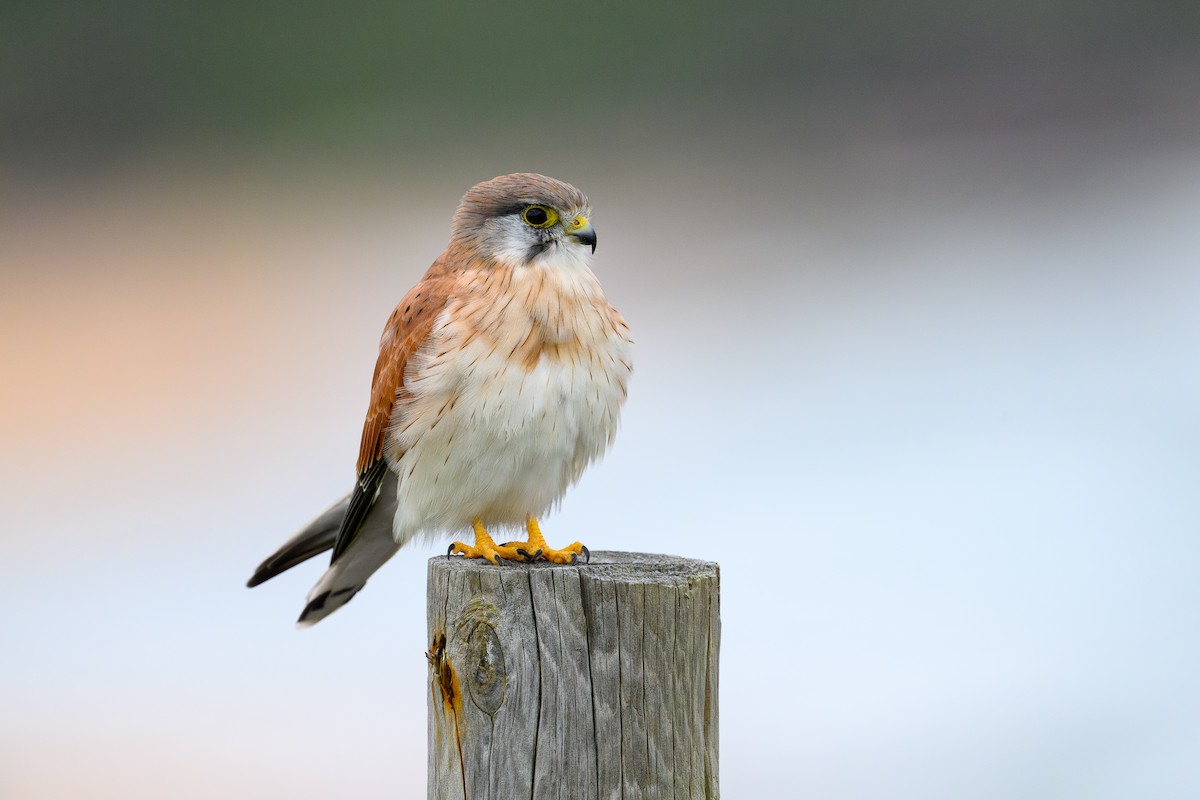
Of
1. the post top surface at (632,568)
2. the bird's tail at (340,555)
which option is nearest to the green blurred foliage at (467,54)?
the bird's tail at (340,555)

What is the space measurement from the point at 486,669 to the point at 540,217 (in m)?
1.04

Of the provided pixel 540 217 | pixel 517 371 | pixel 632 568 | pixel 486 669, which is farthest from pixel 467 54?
pixel 486 669

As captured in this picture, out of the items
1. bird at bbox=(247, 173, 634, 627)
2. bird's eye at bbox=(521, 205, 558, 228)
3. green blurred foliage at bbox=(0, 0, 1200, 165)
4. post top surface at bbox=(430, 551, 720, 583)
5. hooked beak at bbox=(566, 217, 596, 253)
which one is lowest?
post top surface at bbox=(430, 551, 720, 583)

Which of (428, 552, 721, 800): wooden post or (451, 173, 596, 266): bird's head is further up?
(451, 173, 596, 266): bird's head

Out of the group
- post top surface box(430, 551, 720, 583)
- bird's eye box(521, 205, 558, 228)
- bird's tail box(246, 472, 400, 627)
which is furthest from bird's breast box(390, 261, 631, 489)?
post top surface box(430, 551, 720, 583)

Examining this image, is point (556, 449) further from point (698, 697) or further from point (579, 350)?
point (698, 697)

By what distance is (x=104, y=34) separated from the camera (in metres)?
6.20

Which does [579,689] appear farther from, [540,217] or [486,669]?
[540,217]

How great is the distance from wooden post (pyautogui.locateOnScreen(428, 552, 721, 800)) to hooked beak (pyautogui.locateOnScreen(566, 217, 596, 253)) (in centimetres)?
89

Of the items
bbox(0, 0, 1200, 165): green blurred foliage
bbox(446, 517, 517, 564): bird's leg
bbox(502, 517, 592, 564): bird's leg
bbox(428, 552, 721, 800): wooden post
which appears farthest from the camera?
bbox(0, 0, 1200, 165): green blurred foliage

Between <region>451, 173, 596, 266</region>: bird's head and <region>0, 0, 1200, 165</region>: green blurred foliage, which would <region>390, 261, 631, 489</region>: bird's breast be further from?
<region>0, 0, 1200, 165</region>: green blurred foliage

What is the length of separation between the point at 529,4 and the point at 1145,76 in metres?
2.92

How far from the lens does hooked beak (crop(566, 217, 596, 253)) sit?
2369mm

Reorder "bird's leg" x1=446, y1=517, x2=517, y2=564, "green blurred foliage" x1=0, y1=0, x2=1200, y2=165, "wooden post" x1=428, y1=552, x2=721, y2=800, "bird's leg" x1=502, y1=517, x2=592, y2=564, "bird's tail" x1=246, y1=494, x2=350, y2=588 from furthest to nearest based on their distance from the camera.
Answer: "green blurred foliage" x1=0, y1=0, x2=1200, y2=165, "bird's tail" x1=246, y1=494, x2=350, y2=588, "bird's leg" x1=446, y1=517, x2=517, y2=564, "bird's leg" x1=502, y1=517, x2=592, y2=564, "wooden post" x1=428, y1=552, x2=721, y2=800
